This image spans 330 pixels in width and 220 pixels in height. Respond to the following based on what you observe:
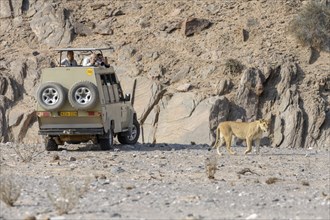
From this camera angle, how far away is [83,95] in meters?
24.0

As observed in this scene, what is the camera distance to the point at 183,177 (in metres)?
18.4

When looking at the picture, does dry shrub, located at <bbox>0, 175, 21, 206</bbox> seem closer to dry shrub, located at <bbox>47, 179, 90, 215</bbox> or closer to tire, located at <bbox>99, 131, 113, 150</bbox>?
dry shrub, located at <bbox>47, 179, 90, 215</bbox>

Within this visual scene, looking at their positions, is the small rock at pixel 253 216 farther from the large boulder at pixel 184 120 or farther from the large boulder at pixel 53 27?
the large boulder at pixel 53 27

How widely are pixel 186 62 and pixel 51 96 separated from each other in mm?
12877

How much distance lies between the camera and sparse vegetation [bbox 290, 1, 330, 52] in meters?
37.2

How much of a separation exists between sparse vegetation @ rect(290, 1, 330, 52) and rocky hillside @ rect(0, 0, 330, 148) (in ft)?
1.18

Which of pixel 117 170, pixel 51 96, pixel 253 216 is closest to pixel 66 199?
pixel 253 216

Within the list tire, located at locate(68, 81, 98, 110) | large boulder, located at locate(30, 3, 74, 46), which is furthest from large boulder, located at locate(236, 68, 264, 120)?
tire, located at locate(68, 81, 98, 110)

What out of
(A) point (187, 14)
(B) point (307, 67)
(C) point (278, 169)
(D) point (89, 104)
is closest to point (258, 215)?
(C) point (278, 169)

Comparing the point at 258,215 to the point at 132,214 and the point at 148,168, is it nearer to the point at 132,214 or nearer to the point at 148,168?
the point at 132,214

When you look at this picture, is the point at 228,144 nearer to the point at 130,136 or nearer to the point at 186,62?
the point at 130,136

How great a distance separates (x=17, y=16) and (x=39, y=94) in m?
16.1

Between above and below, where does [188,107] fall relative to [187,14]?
below

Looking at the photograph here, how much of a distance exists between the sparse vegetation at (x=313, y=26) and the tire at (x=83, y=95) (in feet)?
48.9
